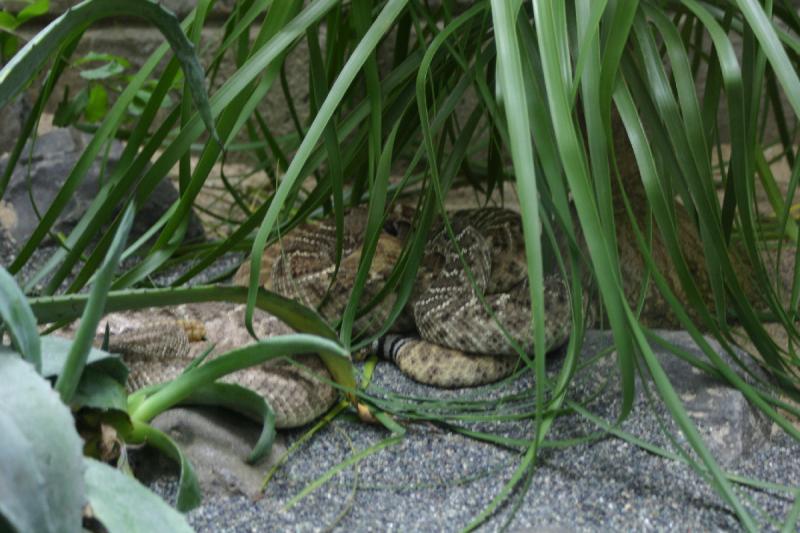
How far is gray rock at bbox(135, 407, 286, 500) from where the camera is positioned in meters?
1.70

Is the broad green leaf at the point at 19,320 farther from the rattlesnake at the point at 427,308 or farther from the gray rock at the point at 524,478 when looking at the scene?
the rattlesnake at the point at 427,308

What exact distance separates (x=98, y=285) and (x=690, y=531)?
0.97 m

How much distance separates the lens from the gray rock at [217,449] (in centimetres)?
170

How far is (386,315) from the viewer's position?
241cm

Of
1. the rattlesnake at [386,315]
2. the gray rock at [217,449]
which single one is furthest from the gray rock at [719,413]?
the gray rock at [217,449]

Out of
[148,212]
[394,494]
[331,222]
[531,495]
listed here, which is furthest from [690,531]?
[148,212]

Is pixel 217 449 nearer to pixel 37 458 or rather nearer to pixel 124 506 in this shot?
pixel 124 506

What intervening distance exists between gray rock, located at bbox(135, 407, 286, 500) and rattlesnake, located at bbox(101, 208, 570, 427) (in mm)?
88

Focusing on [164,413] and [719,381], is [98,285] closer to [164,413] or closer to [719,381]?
[164,413]

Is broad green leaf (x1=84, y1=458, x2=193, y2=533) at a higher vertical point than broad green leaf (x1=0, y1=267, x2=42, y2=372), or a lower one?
lower

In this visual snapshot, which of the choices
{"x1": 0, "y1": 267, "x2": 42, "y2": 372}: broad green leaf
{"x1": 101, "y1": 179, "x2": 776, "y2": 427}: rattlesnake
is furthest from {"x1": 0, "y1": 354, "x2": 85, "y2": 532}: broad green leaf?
{"x1": 101, "y1": 179, "x2": 776, "y2": 427}: rattlesnake

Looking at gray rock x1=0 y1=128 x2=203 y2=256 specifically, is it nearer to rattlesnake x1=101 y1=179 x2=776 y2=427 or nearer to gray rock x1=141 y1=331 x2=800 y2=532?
rattlesnake x1=101 y1=179 x2=776 y2=427

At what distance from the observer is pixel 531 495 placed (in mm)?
1657

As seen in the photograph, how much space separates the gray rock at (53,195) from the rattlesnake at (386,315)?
69 centimetres
